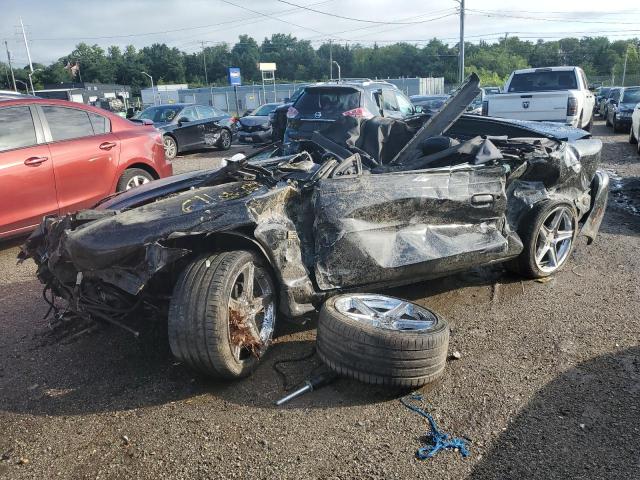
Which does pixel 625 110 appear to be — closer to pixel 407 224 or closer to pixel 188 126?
pixel 188 126

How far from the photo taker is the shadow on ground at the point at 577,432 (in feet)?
7.84

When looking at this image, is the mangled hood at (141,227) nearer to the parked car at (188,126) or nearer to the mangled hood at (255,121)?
the parked car at (188,126)

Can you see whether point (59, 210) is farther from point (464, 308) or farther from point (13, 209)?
point (464, 308)

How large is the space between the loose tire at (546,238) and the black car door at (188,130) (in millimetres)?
11381

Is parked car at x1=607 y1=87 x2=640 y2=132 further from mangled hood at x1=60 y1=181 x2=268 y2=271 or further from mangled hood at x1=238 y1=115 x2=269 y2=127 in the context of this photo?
mangled hood at x1=60 y1=181 x2=268 y2=271

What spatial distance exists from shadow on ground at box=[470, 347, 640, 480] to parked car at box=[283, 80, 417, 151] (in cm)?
656

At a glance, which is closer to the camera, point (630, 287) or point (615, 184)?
point (630, 287)

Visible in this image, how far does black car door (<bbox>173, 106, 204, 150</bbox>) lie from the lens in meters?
14.2

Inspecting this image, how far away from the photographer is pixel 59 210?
231 inches

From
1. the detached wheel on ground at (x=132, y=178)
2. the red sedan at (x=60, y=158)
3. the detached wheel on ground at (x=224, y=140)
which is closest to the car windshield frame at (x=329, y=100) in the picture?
the red sedan at (x=60, y=158)

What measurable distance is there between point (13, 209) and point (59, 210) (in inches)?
18.8

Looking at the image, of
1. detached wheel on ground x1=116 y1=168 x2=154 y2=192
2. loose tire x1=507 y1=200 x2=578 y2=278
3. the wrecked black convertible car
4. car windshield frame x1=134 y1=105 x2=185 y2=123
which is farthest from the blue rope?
car windshield frame x1=134 y1=105 x2=185 y2=123

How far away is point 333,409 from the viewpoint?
113 inches

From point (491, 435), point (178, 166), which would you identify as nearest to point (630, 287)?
point (491, 435)
